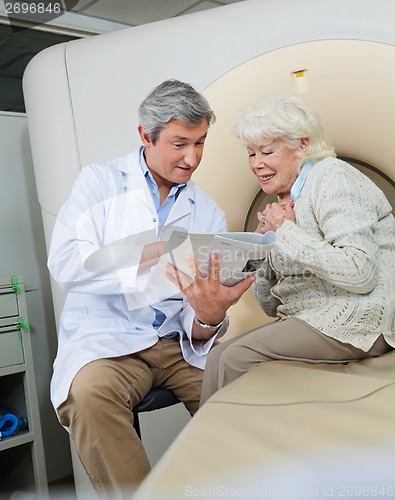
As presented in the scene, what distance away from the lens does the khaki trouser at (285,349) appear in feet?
4.41

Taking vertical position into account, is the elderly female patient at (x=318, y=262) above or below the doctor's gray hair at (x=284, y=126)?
below

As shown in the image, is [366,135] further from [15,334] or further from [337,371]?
[15,334]

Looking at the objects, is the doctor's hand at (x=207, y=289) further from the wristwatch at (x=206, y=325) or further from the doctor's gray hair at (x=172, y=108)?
the doctor's gray hair at (x=172, y=108)

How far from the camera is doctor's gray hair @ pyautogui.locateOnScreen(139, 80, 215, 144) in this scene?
1.57m

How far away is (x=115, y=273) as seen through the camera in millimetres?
1530

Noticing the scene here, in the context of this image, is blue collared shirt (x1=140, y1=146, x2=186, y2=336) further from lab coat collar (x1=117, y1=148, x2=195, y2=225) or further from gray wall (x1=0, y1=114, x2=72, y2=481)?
gray wall (x1=0, y1=114, x2=72, y2=481)

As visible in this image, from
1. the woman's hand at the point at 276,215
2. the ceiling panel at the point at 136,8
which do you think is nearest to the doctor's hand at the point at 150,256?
the woman's hand at the point at 276,215

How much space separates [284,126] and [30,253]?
1103 mm

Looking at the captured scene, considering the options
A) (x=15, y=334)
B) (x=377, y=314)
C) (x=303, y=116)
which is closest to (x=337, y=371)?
(x=377, y=314)

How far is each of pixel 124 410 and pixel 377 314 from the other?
604 millimetres

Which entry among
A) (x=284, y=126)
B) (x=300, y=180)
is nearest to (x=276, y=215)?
(x=300, y=180)

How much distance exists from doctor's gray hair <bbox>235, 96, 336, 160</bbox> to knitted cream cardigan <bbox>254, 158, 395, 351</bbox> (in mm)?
111

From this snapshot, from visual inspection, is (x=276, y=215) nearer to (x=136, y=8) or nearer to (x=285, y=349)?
(x=285, y=349)

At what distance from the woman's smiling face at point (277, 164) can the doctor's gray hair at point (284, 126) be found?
0.04 ft
